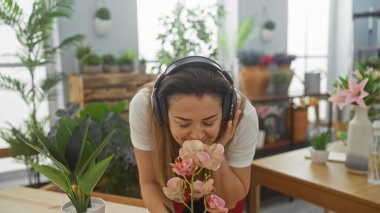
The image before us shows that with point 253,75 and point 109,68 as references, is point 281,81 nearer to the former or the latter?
point 253,75

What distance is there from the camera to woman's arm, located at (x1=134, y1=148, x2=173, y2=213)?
1062 millimetres

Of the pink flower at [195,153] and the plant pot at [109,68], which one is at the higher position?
the plant pot at [109,68]

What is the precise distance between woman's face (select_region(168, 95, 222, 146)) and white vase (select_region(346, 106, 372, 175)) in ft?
3.52

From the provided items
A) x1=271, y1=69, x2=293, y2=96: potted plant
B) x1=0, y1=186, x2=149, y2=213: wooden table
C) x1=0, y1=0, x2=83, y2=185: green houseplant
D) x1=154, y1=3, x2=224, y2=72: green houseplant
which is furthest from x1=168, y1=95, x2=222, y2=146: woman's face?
x1=271, y1=69, x2=293, y2=96: potted plant

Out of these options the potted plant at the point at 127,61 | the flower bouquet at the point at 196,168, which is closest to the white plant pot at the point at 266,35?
the potted plant at the point at 127,61

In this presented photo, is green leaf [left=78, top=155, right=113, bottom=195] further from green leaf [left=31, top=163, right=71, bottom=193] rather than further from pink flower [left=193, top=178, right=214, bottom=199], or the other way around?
pink flower [left=193, top=178, right=214, bottom=199]

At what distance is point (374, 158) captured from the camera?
152cm

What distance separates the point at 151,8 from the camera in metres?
3.54

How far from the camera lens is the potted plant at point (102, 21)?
3.08 meters

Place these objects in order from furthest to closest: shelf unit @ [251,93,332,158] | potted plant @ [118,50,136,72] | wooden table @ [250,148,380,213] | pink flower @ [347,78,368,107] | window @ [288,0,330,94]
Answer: window @ [288,0,330,94] < shelf unit @ [251,93,332,158] < potted plant @ [118,50,136,72] < pink flower @ [347,78,368,107] < wooden table @ [250,148,380,213]

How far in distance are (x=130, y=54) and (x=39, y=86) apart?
36.4 inches

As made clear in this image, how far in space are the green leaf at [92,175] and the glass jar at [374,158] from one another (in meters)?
1.25

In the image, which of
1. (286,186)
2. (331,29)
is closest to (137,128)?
(286,186)

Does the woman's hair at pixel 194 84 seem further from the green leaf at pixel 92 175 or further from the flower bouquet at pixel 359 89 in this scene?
the flower bouquet at pixel 359 89
